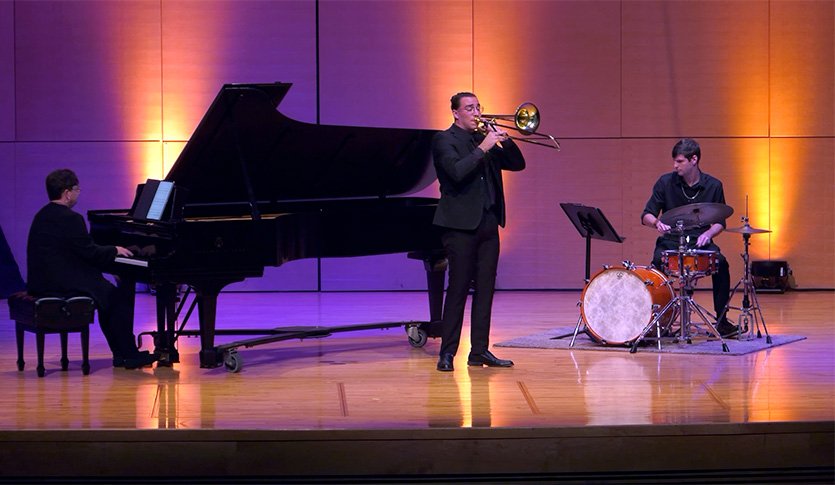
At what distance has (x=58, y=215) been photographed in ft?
17.9

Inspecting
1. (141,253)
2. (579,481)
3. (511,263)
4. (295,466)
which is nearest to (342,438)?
(295,466)

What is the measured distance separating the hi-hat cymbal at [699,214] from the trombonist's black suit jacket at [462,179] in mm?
1064

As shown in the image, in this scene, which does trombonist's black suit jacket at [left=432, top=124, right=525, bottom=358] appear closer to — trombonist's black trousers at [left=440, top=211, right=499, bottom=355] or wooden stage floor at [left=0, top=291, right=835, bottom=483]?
trombonist's black trousers at [left=440, top=211, right=499, bottom=355]

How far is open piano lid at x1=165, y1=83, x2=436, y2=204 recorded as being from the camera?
552cm

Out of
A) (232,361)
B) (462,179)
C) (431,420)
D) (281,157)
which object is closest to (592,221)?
(462,179)

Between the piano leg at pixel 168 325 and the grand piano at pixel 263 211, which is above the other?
the grand piano at pixel 263 211

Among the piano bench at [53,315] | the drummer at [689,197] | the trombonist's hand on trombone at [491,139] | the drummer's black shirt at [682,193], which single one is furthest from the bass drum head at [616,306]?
the piano bench at [53,315]

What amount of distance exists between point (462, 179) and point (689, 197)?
6.51 ft

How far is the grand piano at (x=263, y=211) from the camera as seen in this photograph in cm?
541

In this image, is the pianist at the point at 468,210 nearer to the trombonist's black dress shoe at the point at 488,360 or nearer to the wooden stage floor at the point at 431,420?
the trombonist's black dress shoe at the point at 488,360

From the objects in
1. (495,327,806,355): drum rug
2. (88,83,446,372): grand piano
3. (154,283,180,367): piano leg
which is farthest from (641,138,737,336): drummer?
(154,283,180,367): piano leg

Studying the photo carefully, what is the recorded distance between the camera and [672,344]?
6336 mm

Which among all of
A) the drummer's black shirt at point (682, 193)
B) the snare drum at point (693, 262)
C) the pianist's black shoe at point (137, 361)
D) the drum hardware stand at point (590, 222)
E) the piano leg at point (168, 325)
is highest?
the drummer's black shirt at point (682, 193)

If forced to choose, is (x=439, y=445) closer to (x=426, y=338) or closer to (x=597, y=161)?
(x=426, y=338)
